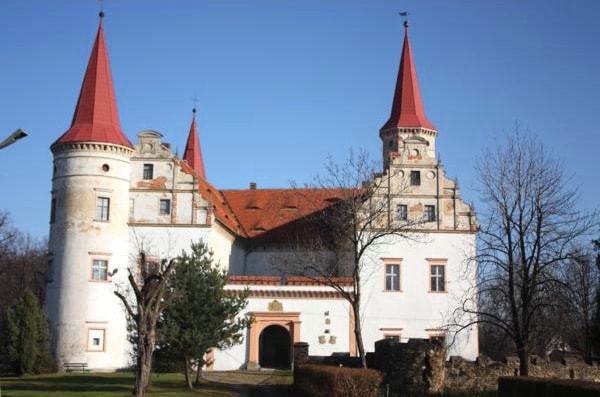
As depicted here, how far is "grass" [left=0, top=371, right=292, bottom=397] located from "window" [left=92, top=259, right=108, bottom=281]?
5829 mm

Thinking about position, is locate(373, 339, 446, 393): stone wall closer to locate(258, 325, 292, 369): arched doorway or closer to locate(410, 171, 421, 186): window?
locate(410, 171, 421, 186): window

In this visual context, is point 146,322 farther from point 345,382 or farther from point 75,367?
point 75,367

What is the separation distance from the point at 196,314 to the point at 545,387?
1491cm

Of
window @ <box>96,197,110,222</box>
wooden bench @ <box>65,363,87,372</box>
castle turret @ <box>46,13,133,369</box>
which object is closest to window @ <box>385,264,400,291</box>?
castle turret @ <box>46,13,133,369</box>

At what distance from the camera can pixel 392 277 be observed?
1832 inches

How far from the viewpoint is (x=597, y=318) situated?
39562 mm

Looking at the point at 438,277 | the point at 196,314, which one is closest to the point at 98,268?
the point at 196,314

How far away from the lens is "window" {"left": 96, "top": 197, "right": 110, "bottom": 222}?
4498cm

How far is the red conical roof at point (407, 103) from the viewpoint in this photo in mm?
55750

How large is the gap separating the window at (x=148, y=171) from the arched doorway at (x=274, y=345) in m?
11.9

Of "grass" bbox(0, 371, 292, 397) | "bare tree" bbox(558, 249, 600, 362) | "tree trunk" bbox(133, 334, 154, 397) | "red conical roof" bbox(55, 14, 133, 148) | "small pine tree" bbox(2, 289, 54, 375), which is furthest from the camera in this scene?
"red conical roof" bbox(55, 14, 133, 148)

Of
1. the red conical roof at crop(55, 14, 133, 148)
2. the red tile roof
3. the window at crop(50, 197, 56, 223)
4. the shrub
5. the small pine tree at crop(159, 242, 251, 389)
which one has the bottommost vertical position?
the shrub

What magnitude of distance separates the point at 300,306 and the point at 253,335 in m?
3.17

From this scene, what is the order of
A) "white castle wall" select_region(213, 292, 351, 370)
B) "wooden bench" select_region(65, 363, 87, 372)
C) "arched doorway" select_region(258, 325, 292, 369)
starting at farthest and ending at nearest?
1. "arched doorway" select_region(258, 325, 292, 369)
2. "white castle wall" select_region(213, 292, 351, 370)
3. "wooden bench" select_region(65, 363, 87, 372)
